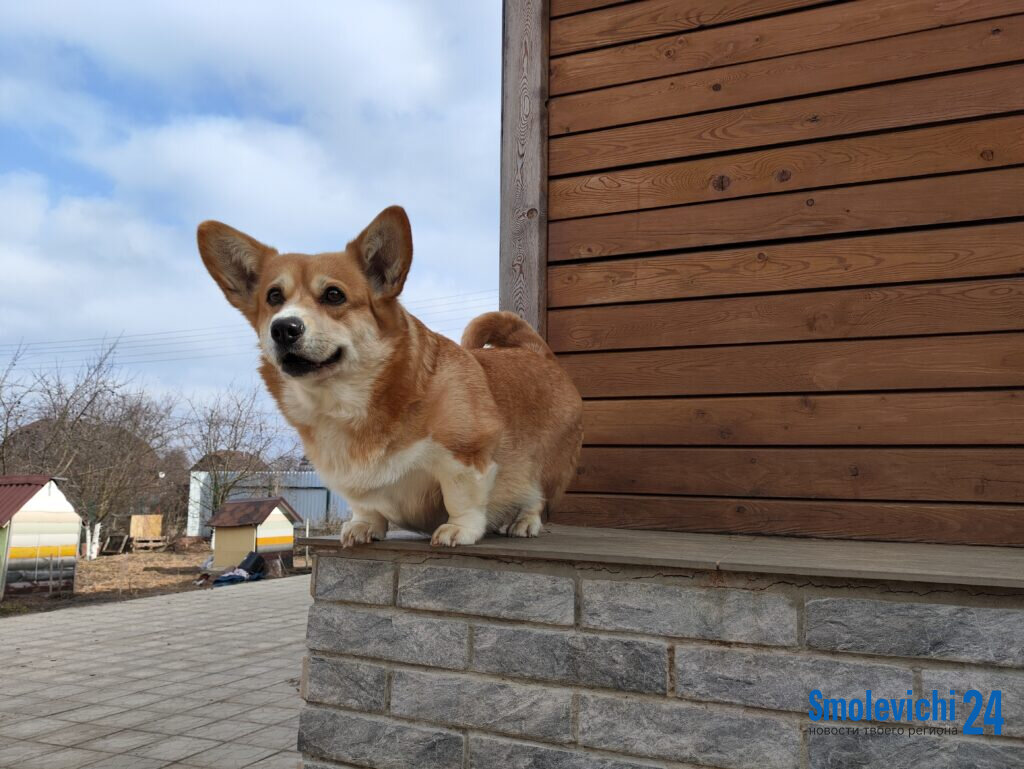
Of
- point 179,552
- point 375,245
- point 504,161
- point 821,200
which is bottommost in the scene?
point 179,552

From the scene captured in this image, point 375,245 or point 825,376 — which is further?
point 825,376

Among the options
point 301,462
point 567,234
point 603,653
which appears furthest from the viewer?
point 301,462

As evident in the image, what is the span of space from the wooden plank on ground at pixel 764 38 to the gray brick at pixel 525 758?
2988mm

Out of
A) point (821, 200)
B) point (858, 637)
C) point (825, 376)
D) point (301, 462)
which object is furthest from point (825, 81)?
point (301, 462)

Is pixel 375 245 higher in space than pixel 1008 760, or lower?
higher

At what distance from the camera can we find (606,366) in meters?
3.56

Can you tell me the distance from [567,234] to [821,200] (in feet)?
3.83

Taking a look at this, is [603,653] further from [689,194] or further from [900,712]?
[689,194]

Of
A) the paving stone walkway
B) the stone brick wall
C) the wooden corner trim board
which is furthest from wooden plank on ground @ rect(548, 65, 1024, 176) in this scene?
the paving stone walkway

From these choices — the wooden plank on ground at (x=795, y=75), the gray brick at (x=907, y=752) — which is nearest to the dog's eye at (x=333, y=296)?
the gray brick at (x=907, y=752)

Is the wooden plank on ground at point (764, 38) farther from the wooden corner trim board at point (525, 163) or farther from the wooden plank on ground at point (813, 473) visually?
the wooden plank on ground at point (813, 473)

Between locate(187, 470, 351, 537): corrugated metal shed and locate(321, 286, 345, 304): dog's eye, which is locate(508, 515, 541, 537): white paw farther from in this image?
locate(187, 470, 351, 537): corrugated metal shed

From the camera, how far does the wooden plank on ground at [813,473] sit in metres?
2.87

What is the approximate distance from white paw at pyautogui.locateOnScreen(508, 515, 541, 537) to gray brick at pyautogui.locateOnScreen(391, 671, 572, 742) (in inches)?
22.5
